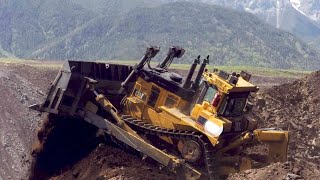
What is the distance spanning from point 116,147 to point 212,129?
349cm

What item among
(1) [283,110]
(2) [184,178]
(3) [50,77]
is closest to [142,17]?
(3) [50,77]

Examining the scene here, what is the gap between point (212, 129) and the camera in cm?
1355

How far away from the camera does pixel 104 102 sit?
15828mm

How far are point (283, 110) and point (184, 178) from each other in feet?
32.1

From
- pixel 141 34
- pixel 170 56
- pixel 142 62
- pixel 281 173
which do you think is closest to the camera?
pixel 281 173

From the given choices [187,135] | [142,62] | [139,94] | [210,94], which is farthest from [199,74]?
[139,94]

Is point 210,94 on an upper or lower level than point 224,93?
lower

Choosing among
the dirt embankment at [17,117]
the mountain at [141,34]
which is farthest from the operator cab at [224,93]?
the mountain at [141,34]

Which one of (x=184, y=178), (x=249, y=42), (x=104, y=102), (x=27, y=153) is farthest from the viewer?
(x=249, y=42)

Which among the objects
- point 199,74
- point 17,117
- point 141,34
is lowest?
point 17,117

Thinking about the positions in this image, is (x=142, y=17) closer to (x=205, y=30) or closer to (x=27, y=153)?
(x=205, y=30)

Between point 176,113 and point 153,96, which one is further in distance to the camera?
point 153,96

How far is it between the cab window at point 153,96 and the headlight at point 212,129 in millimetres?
2091

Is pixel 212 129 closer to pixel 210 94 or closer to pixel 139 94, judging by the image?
pixel 210 94
